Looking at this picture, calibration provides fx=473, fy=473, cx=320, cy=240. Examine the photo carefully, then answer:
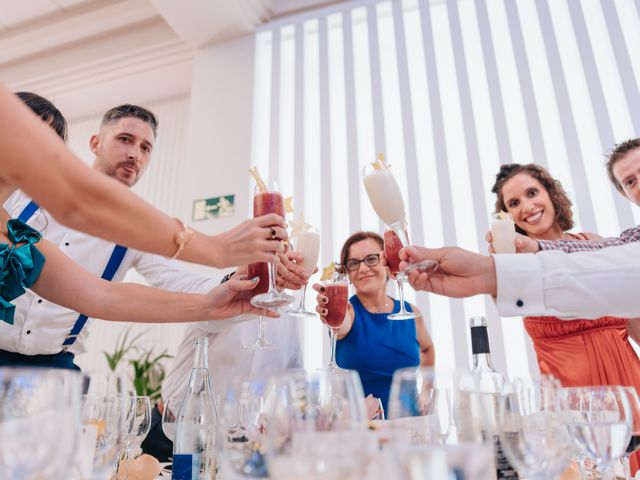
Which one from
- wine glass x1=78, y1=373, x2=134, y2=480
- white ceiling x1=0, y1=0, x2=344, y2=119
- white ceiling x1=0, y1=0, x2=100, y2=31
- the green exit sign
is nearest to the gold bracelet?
wine glass x1=78, y1=373, x2=134, y2=480

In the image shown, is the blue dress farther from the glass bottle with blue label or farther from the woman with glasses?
the glass bottle with blue label

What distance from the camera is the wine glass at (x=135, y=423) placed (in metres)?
1.05

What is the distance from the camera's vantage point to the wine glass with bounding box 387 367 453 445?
2.29ft

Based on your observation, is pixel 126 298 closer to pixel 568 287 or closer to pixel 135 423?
pixel 135 423

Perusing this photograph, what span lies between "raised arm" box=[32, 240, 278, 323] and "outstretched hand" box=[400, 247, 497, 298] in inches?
18.7

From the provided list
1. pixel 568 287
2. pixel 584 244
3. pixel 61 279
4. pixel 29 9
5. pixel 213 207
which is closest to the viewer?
pixel 568 287

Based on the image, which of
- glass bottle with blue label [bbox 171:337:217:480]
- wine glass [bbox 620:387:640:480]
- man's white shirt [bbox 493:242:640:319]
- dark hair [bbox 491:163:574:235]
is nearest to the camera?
wine glass [bbox 620:387:640:480]

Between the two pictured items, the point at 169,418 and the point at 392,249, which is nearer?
the point at 169,418

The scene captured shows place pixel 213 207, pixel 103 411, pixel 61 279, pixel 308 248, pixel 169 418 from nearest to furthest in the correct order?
1. pixel 103 411
2. pixel 169 418
3. pixel 61 279
4. pixel 308 248
5. pixel 213 207

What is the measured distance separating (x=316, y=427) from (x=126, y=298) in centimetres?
110

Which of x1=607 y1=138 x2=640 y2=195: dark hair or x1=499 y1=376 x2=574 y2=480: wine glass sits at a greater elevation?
x1=607 y1=138 x2=640 y2=195: dark hair

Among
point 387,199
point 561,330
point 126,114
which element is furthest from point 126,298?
point 561,330

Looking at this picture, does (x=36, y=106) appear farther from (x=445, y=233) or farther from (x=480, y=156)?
(x=480, y=156)

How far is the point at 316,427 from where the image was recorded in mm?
554
